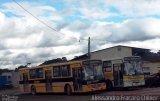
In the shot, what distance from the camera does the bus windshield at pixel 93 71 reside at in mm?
32438

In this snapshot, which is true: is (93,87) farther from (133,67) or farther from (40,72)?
(40,72)

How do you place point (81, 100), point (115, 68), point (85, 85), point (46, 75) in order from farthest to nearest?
point (46, 75)
point (115, 68)
point (85, 85)
point (81, 100)

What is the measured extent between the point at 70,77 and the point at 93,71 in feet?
6.30

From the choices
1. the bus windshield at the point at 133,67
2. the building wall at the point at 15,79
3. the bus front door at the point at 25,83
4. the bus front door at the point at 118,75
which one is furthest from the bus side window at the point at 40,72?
the building wall at the point at 15,79

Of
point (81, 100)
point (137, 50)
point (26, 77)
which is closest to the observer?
point (81, 100)

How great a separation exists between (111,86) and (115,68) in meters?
1.58

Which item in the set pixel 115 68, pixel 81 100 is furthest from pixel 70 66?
pixel 81 100

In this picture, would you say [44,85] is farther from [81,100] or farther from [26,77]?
[81,100]

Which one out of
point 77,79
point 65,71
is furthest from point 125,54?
point 77,79

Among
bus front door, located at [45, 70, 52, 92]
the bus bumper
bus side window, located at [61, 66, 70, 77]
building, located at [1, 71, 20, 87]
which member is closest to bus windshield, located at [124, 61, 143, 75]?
the bus bumper

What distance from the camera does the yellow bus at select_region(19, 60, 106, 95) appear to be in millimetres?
32438

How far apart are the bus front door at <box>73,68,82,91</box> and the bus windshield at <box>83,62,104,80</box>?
1.60ft

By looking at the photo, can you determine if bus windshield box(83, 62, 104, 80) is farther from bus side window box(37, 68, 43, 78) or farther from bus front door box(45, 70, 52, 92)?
bus side window box(37, 68, 43, 78)

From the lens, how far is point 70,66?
3353 centimetres
